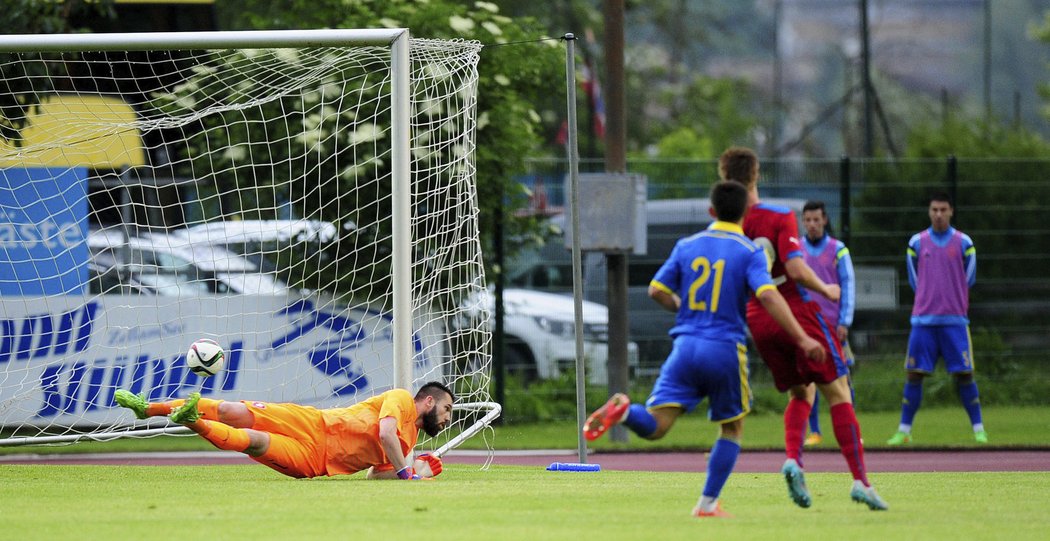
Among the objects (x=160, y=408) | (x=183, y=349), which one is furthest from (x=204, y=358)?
(x=183, y=349)

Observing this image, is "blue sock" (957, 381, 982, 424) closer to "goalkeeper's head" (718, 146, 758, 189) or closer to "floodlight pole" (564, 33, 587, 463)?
"floodlight pole" (564, 33, 587, 463)

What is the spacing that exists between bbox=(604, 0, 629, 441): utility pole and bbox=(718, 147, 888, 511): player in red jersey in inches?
242

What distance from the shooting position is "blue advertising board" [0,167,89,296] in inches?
510

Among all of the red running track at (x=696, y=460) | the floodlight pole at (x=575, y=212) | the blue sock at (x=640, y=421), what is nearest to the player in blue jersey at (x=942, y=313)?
the red running track at (x=696, y=460)

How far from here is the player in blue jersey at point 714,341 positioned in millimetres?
6809

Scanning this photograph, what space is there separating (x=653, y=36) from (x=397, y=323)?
48887 mm

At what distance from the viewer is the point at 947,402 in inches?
695

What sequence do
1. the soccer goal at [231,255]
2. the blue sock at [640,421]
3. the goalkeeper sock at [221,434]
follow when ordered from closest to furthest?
the blue sock at [640,421] → the goalkeeper sock at [221,434] → the soccer goal at [231,255]

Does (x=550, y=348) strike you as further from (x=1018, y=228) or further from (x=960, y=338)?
(x=1018, y=228)

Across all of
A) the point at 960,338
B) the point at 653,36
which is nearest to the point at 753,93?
the point at 653,36

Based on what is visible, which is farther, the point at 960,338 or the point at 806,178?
the point at 806,178

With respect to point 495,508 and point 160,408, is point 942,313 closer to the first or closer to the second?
point 495,508

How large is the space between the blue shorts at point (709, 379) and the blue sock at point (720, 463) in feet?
0.39

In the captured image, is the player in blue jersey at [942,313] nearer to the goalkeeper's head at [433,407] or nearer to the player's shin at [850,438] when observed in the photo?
the goalkeeper's head at [433,407]
